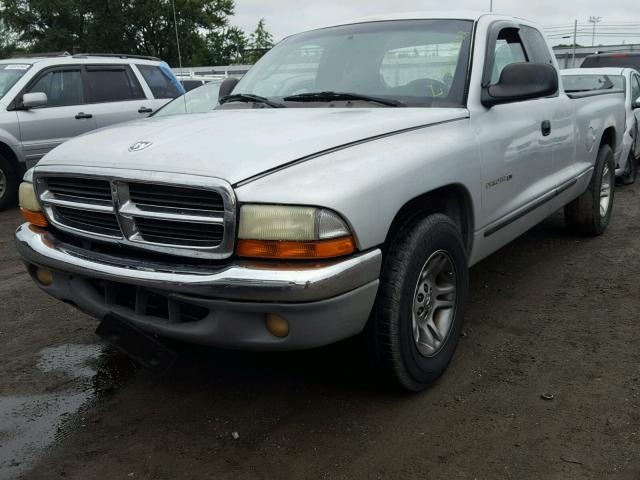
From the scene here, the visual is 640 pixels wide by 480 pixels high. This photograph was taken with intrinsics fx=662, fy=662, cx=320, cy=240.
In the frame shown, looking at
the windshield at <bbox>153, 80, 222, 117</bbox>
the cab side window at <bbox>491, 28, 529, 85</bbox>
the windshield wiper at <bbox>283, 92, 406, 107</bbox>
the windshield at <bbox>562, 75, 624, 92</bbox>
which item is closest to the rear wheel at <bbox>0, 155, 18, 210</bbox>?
the windshield at <bbox>153, 80, 222, 117</bbox>

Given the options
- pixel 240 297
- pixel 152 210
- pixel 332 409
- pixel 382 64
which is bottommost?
pixel 332 409

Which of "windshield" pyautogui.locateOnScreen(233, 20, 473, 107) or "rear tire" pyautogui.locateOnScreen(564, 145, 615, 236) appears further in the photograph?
"rear tire" pyautogui.locateOnScreen(564, 145, 615, 236)

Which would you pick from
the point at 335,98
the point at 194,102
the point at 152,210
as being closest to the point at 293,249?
the point at 152,210

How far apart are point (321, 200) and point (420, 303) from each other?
929 mm

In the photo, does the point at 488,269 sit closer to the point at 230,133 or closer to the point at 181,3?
the point at 230,133

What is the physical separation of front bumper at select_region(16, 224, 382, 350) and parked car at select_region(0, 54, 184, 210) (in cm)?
591

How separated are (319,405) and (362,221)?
100 centimetres

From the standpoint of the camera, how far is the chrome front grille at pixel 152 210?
2.49 meters

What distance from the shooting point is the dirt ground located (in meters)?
2.60

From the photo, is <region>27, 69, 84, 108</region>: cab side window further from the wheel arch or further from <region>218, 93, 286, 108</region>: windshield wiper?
the wheel arch

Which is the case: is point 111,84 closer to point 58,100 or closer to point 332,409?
point 58,100

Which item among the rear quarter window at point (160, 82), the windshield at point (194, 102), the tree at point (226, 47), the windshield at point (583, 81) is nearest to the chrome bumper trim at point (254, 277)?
the windshield at point (194, 102)

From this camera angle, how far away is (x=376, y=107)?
341cm

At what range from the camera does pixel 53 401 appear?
3188 mm
